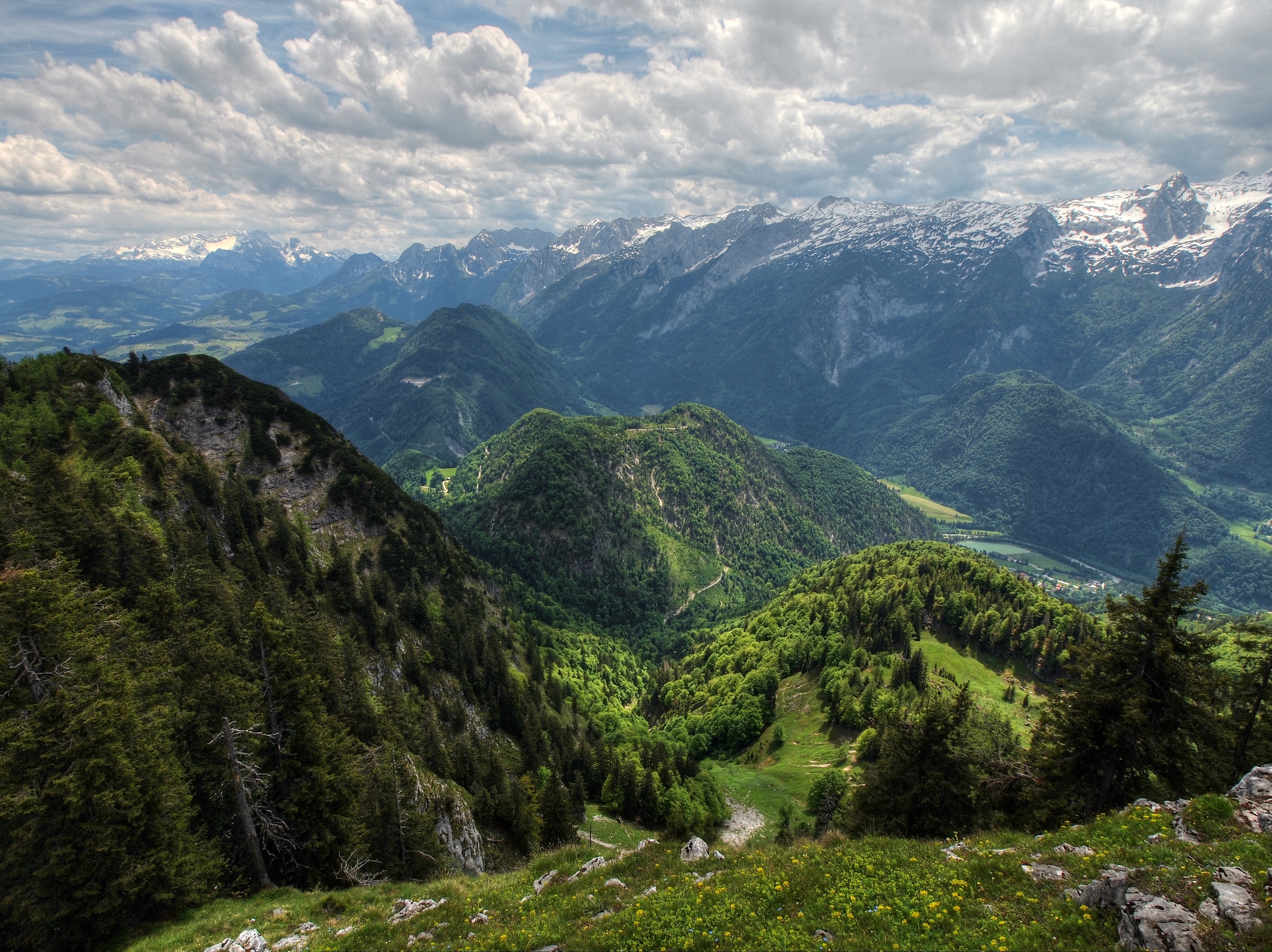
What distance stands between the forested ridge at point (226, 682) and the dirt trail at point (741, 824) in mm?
6326

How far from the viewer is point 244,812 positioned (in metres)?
29.4

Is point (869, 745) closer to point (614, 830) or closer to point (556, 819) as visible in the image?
point (614, 830)

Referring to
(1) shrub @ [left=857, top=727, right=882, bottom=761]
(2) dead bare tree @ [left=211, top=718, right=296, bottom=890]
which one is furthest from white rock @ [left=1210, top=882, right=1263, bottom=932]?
(1) shrub @ [left=857, top=727, right=882, bottom=761]

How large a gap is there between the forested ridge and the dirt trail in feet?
20.8

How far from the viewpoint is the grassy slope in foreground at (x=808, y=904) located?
17547 mm

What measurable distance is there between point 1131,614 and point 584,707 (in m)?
115

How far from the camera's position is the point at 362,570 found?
100 m

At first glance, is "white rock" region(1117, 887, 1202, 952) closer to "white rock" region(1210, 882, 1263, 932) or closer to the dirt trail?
"white rock" region(1210, 882, 1263, 932)

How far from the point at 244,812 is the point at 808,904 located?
28.2 m

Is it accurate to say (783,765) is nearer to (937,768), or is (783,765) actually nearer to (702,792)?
(702,792)

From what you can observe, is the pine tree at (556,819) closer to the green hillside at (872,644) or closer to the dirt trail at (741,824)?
the dirt trail at (741,824)

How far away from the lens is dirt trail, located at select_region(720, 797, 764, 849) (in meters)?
75.3

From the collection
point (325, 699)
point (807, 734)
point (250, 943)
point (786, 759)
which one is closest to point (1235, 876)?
point (250, 943)

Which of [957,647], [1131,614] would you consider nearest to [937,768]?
[1131,614]
